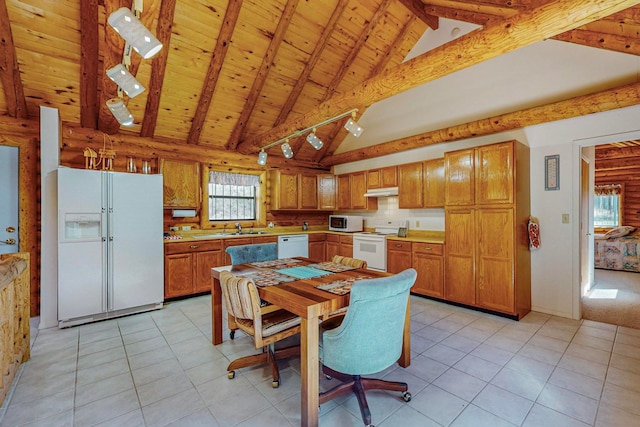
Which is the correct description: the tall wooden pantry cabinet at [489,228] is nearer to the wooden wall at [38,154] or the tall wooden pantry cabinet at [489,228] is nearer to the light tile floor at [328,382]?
the light tile floor at [328,382]

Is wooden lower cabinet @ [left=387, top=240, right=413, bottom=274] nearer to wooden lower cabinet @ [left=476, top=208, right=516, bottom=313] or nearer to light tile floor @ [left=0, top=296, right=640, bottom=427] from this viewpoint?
wooden lower cabinet @ [left=476, top=208, right=516, bottom=313]

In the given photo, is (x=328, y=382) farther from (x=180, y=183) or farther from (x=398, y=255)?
(x=180, y=183)

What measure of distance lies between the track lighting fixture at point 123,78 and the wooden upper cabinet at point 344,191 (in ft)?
14.2

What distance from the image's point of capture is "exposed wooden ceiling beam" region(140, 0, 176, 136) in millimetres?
3066

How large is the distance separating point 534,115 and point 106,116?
543cm

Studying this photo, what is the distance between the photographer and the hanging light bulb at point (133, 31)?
167 cm

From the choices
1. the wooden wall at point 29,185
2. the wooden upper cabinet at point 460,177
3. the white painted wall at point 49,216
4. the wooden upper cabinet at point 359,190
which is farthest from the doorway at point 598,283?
the wooden wall at point 29,185

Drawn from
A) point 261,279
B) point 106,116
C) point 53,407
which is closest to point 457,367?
point 261,279

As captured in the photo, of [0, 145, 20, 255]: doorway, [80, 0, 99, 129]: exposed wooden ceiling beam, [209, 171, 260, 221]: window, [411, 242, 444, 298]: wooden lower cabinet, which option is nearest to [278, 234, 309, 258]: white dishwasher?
[209, 171, 260, 221]: window

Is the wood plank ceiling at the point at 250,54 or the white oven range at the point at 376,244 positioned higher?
the wood plank ceiling at the point at 250,54

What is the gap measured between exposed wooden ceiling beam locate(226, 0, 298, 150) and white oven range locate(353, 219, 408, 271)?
110 inches

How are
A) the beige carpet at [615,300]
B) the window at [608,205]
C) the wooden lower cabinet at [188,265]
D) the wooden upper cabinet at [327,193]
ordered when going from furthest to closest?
the window at [608,205] → the wooden upper cabinet at [327,193] → the wooden lower cabinet at [188,265] → the beige carpet at [615,300]

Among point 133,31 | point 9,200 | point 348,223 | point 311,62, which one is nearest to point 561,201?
point 348,223

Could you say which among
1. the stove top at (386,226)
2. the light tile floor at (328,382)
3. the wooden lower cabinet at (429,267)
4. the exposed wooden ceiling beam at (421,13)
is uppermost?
the exposed wooden ceiling beam at (421,13)
